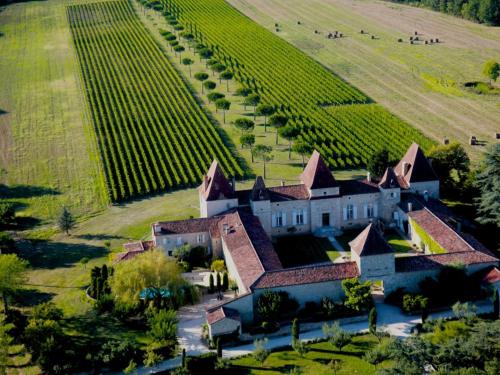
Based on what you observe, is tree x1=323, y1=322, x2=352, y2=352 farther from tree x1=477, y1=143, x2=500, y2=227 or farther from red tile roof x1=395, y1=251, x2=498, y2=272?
tree x1=477, y1=143, x2=500, y2=227

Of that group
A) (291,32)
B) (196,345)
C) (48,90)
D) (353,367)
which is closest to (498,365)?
(353,367)


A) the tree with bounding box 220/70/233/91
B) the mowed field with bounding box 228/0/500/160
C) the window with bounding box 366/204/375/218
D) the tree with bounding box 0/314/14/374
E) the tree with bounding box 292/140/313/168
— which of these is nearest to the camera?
the tree with bounding box 0/314/14/374

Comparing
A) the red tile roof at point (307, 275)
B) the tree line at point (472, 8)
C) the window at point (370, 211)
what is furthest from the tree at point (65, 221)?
the tree line at point (472, 8)

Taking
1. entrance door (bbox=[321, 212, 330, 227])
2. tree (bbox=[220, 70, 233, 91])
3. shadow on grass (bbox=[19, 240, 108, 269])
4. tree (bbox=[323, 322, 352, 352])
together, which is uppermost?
tree (bbox=[220, 70, 233, 91])

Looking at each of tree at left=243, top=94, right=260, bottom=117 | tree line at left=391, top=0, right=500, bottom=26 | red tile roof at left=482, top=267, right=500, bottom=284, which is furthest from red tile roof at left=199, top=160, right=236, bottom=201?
tree line at left=391, top=0, right=500, bottom=26

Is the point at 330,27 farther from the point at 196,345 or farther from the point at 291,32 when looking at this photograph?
the point at 196,345

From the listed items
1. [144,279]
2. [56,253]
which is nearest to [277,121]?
[56,253]
